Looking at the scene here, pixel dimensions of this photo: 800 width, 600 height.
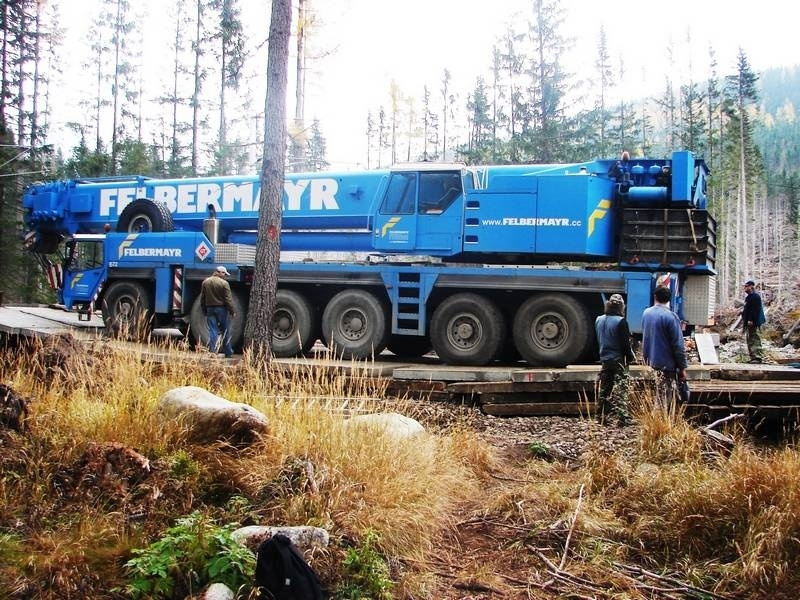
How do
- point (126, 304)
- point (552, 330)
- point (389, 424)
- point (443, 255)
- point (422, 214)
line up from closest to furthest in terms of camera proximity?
point (389, 424) → point (552, 330) → point (443, 255) → point (422, 214) → point (126, 304)

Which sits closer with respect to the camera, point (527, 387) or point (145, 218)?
point (527, 387)

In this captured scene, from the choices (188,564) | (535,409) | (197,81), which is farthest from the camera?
(197,81)

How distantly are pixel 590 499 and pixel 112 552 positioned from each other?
11.5 feet

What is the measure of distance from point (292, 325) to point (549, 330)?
14.1 ft

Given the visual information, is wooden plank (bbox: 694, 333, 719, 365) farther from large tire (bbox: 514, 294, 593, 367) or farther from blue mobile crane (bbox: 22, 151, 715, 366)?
large tire (bbox: 514, 294, 593, 367)

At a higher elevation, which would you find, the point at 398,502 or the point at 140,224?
the point at 140,224

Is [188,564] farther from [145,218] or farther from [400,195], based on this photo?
[145,218]

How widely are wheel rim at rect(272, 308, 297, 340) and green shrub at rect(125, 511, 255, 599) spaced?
753cm

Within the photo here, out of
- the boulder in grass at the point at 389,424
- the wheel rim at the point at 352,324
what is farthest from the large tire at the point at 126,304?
the boulder in grass at the point at 389,424

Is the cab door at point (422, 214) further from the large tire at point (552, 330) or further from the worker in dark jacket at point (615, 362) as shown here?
the worker in dark jacket at point (615, 362)

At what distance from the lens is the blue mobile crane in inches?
389

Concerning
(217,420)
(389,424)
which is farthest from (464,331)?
(217,420)

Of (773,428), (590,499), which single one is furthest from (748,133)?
(590,499)

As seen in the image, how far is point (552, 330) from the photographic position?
33.1 ft
